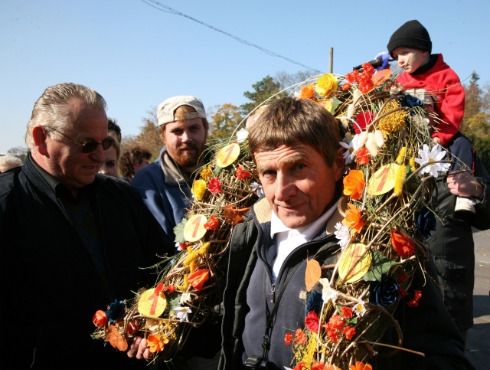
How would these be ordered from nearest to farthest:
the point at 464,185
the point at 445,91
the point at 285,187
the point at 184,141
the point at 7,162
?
the point at 285,187
the point at 464,185
the point at 184,141
the point at 445,91
the point at 7,162

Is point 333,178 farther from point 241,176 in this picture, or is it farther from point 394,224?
point 241,176

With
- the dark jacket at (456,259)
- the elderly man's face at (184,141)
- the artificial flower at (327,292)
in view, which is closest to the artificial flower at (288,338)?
the artificial flower at (327,292)

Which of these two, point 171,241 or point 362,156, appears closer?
point 362,156

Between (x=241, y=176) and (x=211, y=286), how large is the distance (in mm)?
525

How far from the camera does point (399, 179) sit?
62.7 inches

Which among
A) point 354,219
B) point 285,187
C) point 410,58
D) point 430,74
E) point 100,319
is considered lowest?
point 100,319

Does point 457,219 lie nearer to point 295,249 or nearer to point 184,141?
point 295,249

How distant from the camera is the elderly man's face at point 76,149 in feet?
7.54

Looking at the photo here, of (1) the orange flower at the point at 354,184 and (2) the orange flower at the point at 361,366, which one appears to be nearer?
(2) the orange flower at the point at 361,366

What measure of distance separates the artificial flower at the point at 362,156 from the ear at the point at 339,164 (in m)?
0.07

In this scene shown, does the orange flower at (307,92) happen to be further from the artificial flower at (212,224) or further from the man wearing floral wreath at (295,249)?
the artificial flower at (212,224)

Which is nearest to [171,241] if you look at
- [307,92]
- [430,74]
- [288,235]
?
[288,235]

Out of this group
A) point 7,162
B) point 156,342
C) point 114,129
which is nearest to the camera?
point 156,342

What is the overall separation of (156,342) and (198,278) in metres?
0.33
